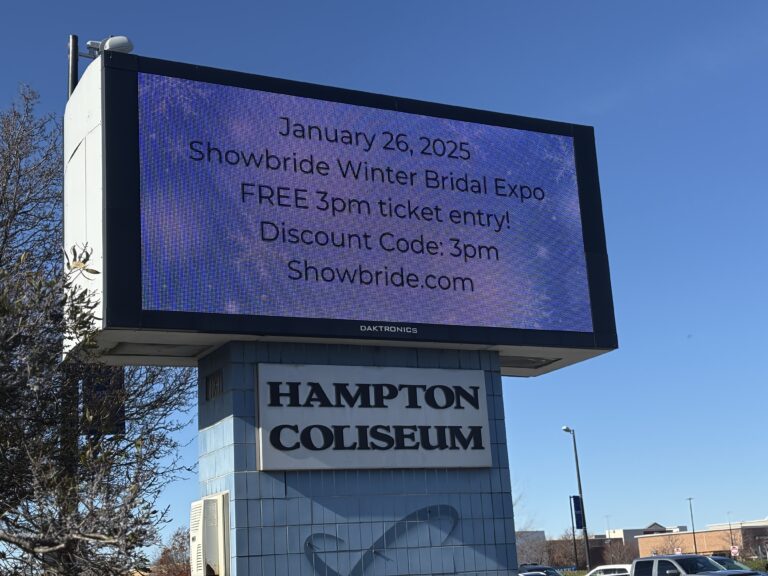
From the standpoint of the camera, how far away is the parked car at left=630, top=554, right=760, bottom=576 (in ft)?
70.5

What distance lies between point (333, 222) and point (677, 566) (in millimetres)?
11239

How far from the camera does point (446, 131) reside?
17891mm

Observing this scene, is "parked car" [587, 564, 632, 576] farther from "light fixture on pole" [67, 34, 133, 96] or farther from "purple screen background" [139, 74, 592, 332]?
"light fixture on pole" [67, 34, 133, 96]

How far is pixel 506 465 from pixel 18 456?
314 inches

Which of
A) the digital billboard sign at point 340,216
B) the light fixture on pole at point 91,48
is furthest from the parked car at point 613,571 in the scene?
the light fixture on pole at point 91,48

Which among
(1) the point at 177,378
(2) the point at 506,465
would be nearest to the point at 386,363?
(2) the point at 506,465

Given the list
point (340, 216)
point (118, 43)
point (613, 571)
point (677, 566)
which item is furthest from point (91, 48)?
point (613, 571)

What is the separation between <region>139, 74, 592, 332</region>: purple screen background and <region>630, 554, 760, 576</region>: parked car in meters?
6.96

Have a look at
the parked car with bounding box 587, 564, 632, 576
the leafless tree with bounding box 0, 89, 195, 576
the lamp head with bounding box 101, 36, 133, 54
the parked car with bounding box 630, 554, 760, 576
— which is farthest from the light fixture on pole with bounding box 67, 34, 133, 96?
the parked car with bounding box 587, 564, 632, 576

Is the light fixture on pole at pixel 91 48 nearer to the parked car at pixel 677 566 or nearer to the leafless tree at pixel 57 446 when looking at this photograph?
the leafless tree at pixel 57 446

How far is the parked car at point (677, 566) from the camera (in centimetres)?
2148

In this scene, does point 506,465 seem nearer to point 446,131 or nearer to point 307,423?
point 307,423

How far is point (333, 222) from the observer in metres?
16.4

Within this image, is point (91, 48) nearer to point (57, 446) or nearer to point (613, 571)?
point (57, 446)
